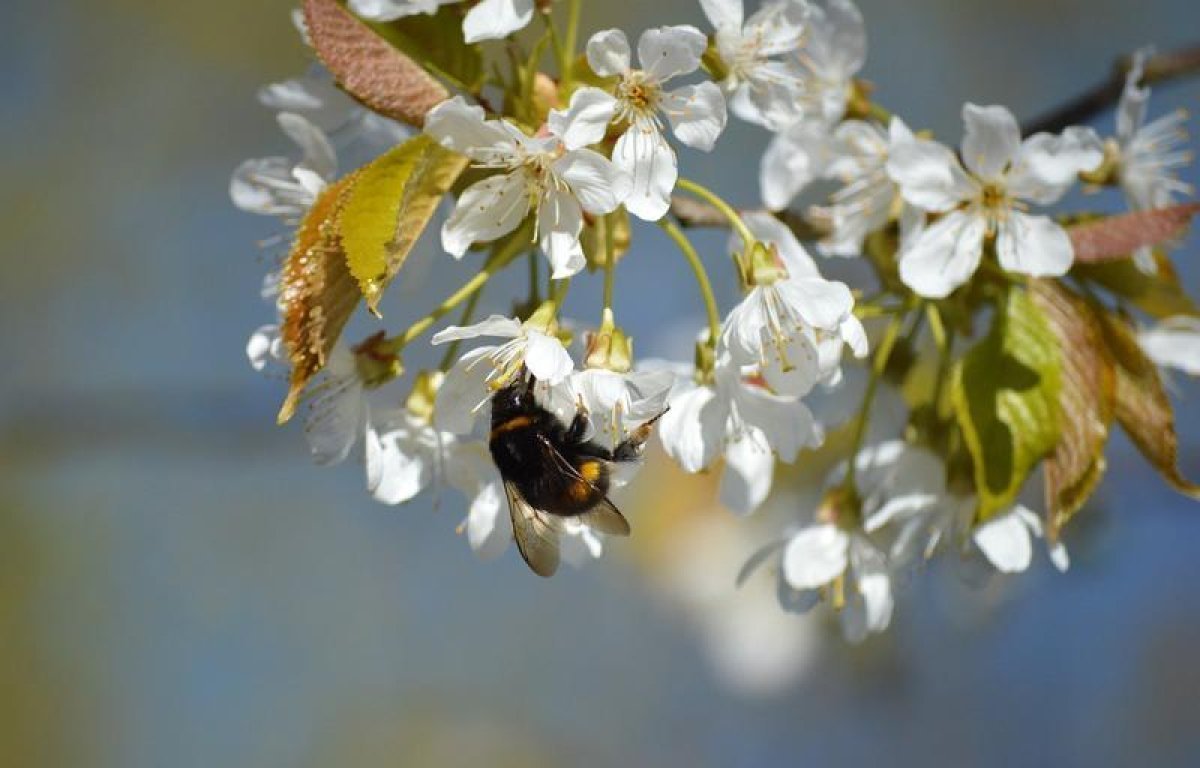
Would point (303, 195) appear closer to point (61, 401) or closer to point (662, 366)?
point (662, 366)

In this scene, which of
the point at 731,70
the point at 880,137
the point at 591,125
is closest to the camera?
the point at 591,125

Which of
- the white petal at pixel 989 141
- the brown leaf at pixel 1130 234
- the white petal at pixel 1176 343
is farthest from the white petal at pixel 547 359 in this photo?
the white petal at pixel 1176 343

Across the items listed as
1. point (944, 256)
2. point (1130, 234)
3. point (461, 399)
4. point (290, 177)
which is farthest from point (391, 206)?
point (1130, 234)

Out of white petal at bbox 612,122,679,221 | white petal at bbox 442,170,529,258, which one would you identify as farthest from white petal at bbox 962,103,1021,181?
white petal at bbox 442,170,529,258

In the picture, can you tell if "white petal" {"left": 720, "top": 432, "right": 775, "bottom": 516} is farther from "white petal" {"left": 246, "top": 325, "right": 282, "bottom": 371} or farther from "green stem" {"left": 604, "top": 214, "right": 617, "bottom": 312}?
"white petal" {"left": 246, "top": 325, "right": 282, "bottom": 371}

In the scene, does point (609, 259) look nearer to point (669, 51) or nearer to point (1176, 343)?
point (669, 51)

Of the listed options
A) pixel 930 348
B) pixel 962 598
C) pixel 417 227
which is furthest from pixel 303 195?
pixel 962 598
